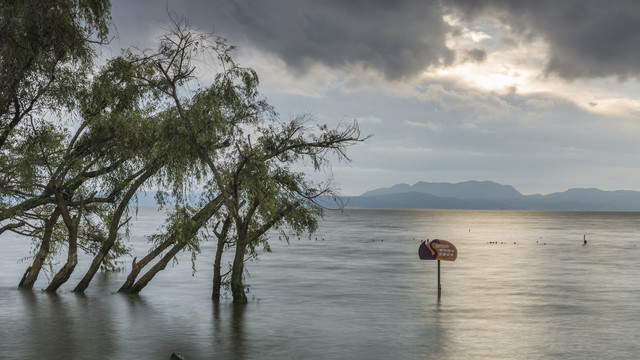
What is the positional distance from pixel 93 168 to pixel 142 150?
3799mm

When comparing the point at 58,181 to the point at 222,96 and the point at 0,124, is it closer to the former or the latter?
Result: the point at 0,124

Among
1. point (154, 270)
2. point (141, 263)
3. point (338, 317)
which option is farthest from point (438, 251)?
point (141, 263)

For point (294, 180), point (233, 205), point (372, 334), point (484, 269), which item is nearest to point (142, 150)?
point (233, 205)

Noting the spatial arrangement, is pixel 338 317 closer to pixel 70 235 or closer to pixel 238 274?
pixel 238 274

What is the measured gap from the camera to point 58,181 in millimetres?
30000

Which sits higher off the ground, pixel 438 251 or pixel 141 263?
pixel 438 251

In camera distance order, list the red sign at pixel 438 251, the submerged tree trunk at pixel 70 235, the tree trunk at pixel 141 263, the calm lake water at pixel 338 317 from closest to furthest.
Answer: the calm lake water at pixel 338 317 < the submerged tree trunk at pixel 70 235 < the tree trunk at pixel 141 263 < the red sign at pixel 438 251

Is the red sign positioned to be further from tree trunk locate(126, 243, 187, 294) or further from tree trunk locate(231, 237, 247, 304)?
tree trunk locate(126, 243, 187, 294)

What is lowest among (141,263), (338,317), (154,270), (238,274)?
(338,317)

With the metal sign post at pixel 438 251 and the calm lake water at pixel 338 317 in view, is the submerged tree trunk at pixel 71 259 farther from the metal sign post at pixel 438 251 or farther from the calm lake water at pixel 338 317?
the metal sign post at pixel 438 251

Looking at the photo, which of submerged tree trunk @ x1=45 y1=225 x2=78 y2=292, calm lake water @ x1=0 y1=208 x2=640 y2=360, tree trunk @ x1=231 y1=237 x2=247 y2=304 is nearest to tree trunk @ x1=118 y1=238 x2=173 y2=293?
calm lake water @ x1=0 y1=208 x2=640 y2=360

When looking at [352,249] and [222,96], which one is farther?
[352,249]

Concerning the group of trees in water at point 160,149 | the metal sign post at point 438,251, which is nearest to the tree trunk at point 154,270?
the group of trees in water at point 160,149

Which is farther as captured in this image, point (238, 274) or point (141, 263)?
point (141, 263)
